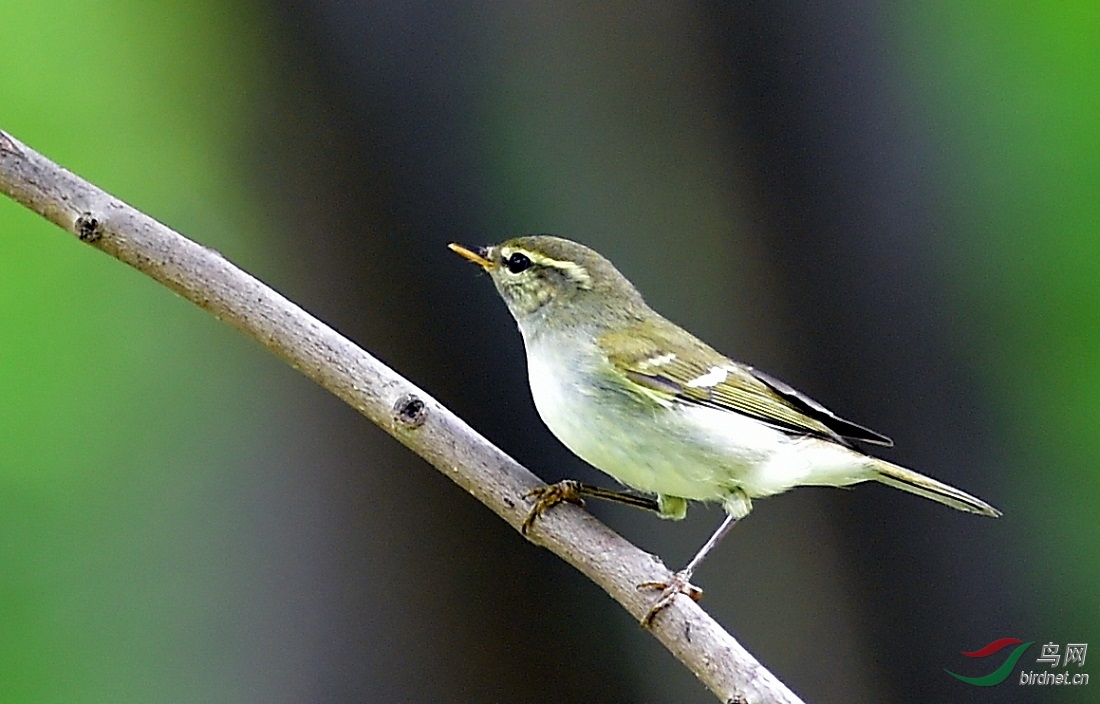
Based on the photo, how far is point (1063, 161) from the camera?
3287 millimetres

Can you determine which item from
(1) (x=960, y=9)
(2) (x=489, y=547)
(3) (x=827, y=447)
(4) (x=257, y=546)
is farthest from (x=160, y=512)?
(1) (x=960, y=9)

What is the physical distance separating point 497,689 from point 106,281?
214 cm

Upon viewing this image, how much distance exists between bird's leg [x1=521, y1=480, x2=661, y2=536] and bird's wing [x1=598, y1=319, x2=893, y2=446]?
0.75ft

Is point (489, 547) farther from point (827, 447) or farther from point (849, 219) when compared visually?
point (849, 219)

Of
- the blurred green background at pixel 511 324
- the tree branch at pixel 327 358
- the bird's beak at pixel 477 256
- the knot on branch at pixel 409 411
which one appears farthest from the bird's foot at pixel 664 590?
the blurred green background at pixel 511 324

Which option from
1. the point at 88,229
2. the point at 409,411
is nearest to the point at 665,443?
the point at 409,411

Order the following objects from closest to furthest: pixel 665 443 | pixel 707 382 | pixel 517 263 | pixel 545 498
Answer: pixel 545 498
pixel 665 443
pixel 707 382
pixel 517 263

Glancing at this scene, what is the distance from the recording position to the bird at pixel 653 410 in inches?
78.4

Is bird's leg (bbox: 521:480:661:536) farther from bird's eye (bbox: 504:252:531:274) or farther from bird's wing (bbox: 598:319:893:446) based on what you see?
bird's eye (bbox: 504:252:531:274)

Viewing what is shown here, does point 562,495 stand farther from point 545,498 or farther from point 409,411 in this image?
point 409,411

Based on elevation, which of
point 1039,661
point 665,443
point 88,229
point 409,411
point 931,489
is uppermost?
point 1039,661

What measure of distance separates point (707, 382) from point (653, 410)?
246 millimetres

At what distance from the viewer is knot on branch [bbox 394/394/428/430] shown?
167 cm

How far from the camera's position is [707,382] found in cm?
224
